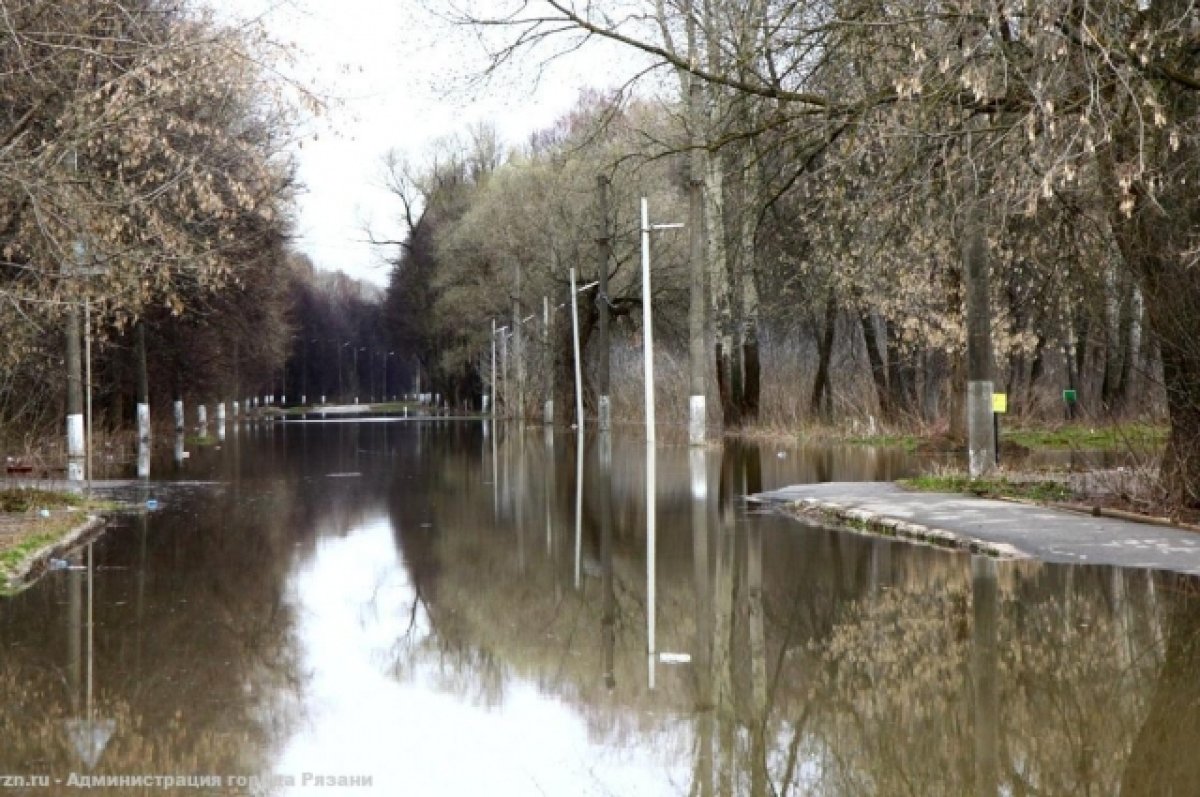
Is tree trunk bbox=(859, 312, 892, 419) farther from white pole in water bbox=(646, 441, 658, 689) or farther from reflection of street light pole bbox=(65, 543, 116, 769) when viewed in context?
reflection of street light pole bbox=(65, 543, 116, 769)

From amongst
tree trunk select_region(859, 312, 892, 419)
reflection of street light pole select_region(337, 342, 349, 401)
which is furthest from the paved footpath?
reflection of street light pole select_region(337, 342, 349, 401)


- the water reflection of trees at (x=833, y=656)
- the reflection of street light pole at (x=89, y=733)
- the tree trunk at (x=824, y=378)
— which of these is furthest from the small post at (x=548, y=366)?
the reflection of street light pole at (x=89, y=733)

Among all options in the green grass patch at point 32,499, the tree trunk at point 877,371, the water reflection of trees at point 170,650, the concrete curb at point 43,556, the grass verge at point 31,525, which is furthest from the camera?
the tree trunk at point 877,371

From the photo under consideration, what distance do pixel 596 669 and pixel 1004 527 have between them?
7.76 metres

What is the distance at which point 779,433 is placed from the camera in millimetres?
41562

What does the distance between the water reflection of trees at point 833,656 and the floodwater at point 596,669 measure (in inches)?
1.1

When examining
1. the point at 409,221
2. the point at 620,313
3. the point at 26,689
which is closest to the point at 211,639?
the point at 26,689

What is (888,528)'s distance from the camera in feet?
53.5

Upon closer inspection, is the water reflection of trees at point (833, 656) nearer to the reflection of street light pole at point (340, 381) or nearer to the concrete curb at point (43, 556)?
the concrete curb at point (43, 556)

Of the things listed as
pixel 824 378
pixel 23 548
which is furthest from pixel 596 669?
pixel 824 378

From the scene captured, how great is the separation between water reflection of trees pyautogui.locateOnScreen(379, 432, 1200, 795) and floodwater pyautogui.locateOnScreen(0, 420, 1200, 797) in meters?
0.03

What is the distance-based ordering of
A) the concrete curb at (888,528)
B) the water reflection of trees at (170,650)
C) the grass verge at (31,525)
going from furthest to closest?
1. the concrete curb at (888,528)
2. the grass verge at (31,525)
3. the water reflection of trees at (170,650)

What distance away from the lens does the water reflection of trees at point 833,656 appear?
6.59 m

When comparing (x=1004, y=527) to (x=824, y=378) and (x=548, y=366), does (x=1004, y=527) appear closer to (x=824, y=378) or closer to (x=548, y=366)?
(x=824, y=378)
